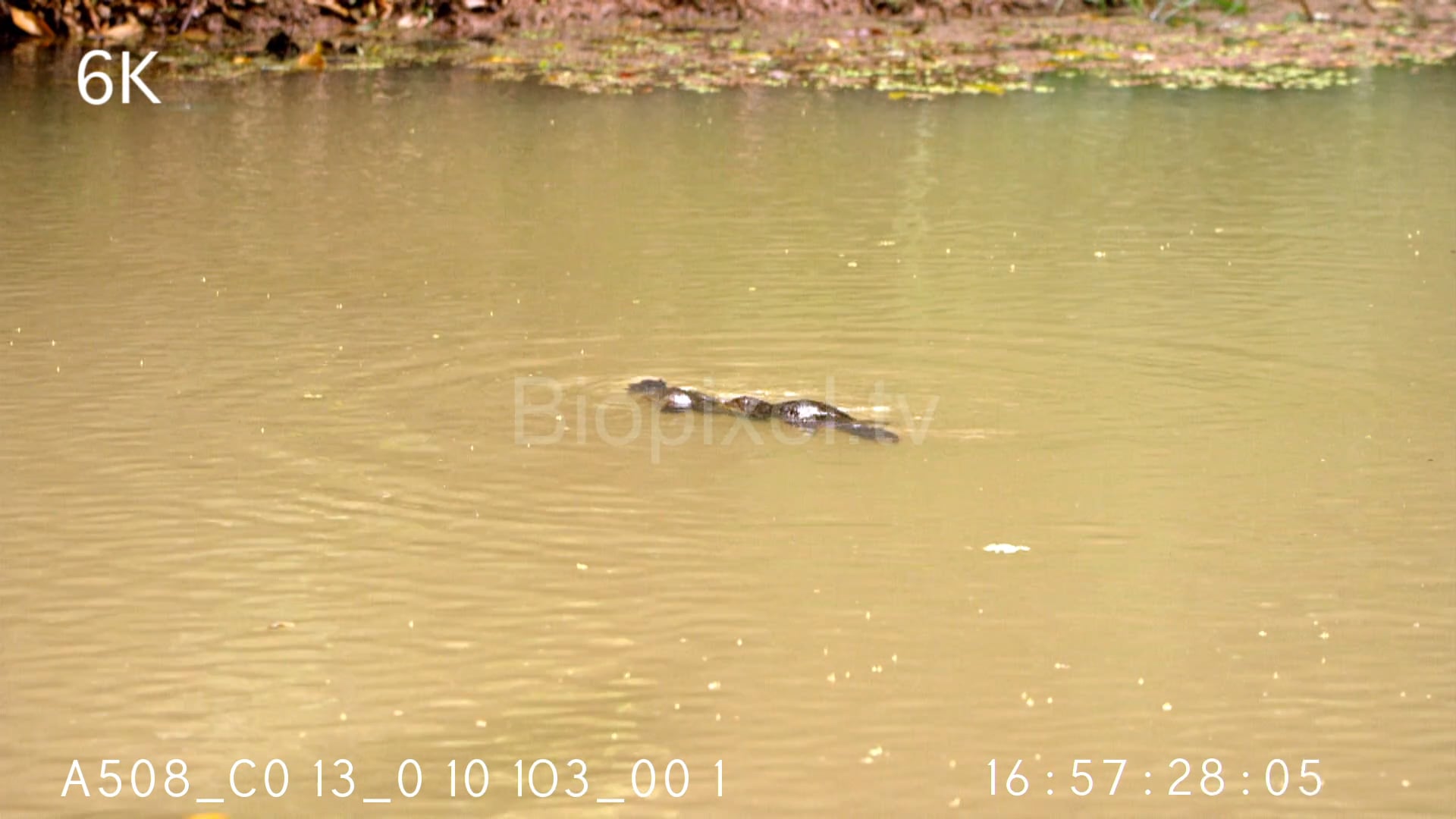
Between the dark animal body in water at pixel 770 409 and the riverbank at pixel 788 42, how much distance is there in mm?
5350

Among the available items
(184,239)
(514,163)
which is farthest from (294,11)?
(184,239)

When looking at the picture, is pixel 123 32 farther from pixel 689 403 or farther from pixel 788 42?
pixel 689 403

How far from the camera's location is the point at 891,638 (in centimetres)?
383

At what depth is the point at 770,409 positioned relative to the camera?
5070 millimetres

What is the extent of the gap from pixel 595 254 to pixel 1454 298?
9.24ft

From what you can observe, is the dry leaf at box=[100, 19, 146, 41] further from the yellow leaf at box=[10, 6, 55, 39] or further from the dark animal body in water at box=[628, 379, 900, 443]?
the dark animal body in water at box=[628, 379, 900, 443]

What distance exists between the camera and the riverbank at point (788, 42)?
36.1ft

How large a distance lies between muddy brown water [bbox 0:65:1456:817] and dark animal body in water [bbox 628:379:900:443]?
62 mm

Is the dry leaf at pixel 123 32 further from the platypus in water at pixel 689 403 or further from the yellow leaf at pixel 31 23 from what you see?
the platypus in water at pixel 689 403

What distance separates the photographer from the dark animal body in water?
16.3 ft

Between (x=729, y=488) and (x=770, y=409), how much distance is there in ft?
1.54

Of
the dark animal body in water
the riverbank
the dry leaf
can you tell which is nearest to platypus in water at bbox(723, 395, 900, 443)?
the dark animal body in water

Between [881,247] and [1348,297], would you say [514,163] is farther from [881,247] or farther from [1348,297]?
[1348,297]

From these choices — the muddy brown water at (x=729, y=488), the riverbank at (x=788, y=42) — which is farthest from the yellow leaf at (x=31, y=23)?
the muddy brown water at (x=729, y=488)
